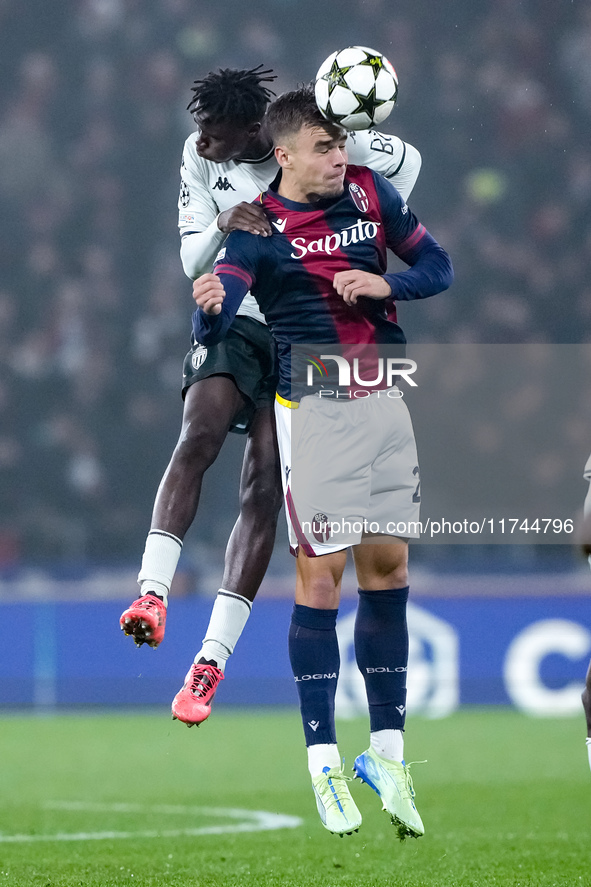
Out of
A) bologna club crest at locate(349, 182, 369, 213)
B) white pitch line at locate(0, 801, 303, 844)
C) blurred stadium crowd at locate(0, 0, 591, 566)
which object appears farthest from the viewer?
blurred stadium crowd at locate(0, 0, 591, 566)

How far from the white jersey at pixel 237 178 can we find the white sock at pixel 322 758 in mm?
1699

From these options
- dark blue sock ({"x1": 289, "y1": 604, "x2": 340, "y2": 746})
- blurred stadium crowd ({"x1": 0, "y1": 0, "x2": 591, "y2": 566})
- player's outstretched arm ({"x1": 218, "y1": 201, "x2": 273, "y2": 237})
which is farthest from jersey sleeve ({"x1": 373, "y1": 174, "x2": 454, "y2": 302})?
blurred stadium crowd ({"x1": 0, "y1": 0, "x2": 591, "y2": 566})

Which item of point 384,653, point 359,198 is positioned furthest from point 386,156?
point 384,653

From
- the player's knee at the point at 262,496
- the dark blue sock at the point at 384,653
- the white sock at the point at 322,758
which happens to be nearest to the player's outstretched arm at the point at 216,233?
the player's knee at the point at 262,496

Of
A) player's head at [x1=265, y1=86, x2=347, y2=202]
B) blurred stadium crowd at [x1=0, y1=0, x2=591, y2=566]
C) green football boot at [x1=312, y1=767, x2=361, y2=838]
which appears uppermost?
blurred stadium crowd at [x1=0, y1=0, x2=591, y2=566]

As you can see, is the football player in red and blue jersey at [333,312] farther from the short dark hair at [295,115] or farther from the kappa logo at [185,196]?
the kappa logo at [185,196]

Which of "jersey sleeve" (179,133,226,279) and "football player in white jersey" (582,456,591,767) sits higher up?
"jersey sleeve" (179,133,226,279)

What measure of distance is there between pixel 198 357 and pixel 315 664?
1304 mm

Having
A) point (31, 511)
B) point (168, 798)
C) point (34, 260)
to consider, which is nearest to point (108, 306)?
point (34, 260)

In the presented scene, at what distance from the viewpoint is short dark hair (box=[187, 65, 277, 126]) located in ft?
15.3

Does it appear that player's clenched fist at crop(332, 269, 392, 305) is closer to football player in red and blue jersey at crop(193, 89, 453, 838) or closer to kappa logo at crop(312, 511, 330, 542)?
football player in red and blue jersey at crop(193, 89, 453, 838)

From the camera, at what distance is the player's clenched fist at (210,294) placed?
13.3ft

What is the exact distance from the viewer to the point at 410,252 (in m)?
4.44

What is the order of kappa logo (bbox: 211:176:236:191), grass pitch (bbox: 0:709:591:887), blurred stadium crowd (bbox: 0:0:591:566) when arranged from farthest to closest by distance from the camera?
blurred stadium crowd (bbox: 0:0:591:566), grass pitch (bbox: 0:709:591:887), kappa logo (bbox: 211:176:236:191)
